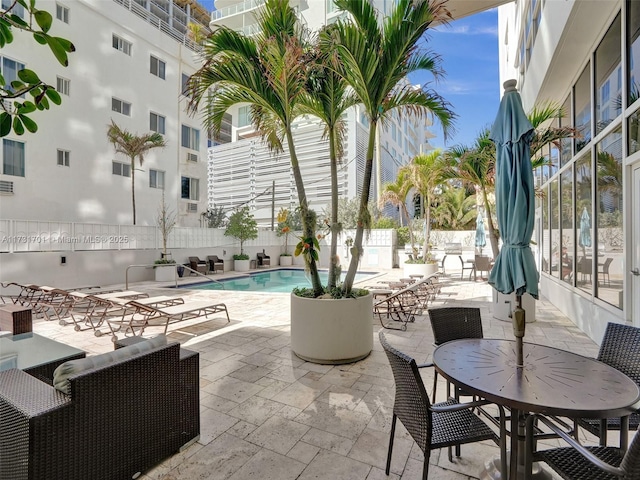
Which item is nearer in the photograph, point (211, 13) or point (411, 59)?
point (411, 59)

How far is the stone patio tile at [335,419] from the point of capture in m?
2.85

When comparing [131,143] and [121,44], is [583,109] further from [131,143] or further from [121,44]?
[121,44]

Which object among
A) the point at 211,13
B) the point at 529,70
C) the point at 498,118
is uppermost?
the point at 211,13

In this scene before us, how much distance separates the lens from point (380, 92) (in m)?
4.35

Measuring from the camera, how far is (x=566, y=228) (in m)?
7.33

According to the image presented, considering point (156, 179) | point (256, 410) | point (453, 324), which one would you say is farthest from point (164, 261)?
point (453, 324)

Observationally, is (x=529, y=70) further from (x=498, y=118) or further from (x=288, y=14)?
(x=498, y=118)

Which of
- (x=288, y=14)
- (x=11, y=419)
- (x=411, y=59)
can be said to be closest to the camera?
(x=11, y=419)

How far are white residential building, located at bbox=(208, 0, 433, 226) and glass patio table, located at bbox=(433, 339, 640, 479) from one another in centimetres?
1929

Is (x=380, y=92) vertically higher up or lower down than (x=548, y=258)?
higher up

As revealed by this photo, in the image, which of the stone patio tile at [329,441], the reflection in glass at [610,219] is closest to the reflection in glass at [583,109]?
the reflection in glass at [610,219]

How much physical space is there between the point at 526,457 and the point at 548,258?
28.6ft

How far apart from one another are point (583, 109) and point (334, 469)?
294 inches

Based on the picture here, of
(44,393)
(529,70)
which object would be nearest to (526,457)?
(44,393)
